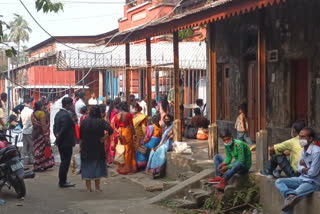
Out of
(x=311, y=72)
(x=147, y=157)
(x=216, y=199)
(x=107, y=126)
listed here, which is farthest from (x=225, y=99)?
(x=216, y=199)

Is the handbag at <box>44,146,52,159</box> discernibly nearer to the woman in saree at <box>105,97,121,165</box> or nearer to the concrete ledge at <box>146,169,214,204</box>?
the woman in saree at <box>105,97,121,165</box>

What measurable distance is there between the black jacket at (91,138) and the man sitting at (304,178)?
395cm

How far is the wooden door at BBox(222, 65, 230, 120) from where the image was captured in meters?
14.0

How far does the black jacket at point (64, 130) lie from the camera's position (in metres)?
9.90

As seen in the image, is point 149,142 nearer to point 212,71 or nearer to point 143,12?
point 212,71

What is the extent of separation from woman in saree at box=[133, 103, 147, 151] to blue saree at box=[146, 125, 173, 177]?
2.88ft

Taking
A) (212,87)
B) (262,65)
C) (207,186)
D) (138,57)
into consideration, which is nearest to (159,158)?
(212,87)

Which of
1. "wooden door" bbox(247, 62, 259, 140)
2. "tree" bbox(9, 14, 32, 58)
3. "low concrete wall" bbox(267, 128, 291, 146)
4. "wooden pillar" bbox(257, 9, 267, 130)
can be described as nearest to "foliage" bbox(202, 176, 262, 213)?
"wooden pillar" bbox(257, 9, 267, 130)

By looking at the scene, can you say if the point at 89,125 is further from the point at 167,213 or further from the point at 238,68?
the point at 238,68

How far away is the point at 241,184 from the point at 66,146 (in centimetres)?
374

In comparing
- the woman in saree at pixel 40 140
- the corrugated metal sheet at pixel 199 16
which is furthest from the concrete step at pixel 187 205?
the woman in saree at pixel 40 140

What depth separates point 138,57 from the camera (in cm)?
1817

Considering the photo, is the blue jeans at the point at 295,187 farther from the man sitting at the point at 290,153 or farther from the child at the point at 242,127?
the child at the point at 242,127

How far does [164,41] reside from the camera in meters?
22.4
